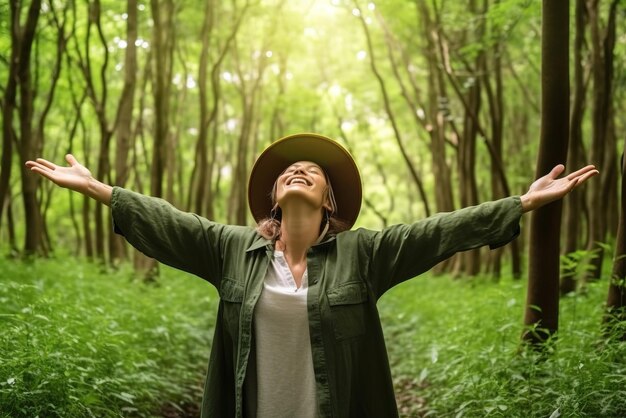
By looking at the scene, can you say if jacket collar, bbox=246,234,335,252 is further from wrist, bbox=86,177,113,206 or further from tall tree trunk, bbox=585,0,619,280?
tall tree trunk, bbox=585,0,619,280

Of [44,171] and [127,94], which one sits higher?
[127,94]

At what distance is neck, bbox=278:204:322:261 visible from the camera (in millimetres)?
3342

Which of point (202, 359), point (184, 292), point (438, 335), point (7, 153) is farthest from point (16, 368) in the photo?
point (184, 292)

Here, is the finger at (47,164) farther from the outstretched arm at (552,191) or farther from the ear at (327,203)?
the outstretched arm at (552,191)

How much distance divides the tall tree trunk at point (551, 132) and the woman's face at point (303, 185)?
244 cm

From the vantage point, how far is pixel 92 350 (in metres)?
5.45

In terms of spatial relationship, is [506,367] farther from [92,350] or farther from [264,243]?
[92,350]

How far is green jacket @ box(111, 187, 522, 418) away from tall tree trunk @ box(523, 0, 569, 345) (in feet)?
7.98

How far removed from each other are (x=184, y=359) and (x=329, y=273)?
5.02m

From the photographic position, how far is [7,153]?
9.91 m

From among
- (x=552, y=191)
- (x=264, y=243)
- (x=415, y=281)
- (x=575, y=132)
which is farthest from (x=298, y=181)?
(x=415, y=281)

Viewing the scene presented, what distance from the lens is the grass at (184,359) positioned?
14.6 ft

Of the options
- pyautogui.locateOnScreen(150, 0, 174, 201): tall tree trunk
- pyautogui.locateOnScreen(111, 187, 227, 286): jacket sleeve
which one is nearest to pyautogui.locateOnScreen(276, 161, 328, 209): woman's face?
pyautogui.locateOnScreen(111, 187, 227, 286): jacket sleeve

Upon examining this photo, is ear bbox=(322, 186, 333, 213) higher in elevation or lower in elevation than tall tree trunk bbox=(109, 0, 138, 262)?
lower
